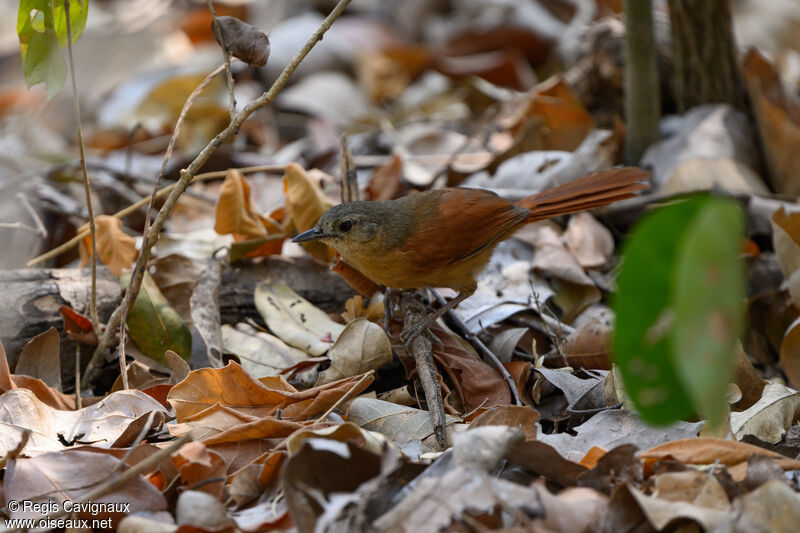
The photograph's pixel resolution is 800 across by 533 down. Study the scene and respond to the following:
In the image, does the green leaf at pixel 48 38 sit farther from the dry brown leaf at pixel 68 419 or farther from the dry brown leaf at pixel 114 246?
the dry brown leaf at pixel 68 419

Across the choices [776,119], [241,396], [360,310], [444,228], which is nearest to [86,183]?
[241,396]

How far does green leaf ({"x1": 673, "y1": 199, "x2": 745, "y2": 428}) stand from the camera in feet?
4.16

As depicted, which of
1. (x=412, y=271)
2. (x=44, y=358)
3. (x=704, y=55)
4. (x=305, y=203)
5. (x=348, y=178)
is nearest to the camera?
(x=44, y=358)

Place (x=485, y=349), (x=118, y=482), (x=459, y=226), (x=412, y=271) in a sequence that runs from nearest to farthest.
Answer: (x=118, y=482)
(x=485, y=349)
(x=412, y=271)
(x=459, y=226)

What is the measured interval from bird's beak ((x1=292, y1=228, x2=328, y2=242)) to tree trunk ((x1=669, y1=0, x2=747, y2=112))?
8.39ft

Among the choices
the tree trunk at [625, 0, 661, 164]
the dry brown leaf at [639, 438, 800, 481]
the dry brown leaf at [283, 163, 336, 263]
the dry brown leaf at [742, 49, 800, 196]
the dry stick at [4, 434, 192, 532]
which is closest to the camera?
the dry stick at [4, 434, 192, 532]

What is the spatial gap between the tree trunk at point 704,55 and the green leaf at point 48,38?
10.9ft

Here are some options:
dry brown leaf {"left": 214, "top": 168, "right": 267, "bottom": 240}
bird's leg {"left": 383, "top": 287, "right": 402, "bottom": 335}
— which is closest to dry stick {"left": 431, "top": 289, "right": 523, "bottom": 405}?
bird's leg {"left": 383, "top": 287, "right": 402, "bottom": 335}

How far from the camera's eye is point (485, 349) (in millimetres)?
3221

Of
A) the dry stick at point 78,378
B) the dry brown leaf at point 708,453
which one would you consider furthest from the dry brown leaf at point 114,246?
the dry brown leaf at point 708,453

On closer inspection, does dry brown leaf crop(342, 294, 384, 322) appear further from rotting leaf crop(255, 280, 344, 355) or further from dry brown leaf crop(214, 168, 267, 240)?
dry brown leaf crop(214, 168, 267, 240)

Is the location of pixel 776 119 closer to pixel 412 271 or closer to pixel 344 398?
pixel 412 271

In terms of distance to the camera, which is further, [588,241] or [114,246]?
[588,241]

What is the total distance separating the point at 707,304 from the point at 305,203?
106 inches
